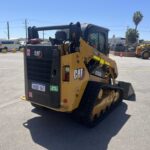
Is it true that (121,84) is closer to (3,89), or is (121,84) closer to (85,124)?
(85,124)

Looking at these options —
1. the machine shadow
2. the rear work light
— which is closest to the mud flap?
the machine shadow

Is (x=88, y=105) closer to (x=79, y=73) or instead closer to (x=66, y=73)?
(x=79, y=73)

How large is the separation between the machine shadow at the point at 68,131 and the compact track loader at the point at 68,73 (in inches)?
10.6

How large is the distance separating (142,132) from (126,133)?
0.36m

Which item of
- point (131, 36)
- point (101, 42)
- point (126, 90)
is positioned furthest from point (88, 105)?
point (131, 36)

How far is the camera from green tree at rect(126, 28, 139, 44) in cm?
6994

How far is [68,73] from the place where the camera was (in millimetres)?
5258

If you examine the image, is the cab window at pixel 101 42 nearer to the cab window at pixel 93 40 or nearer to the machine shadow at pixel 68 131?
the cab window at pixel 93 40

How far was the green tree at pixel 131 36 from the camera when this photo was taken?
2753 inches

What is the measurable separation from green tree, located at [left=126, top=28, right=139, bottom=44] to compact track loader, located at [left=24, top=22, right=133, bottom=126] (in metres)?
65.4

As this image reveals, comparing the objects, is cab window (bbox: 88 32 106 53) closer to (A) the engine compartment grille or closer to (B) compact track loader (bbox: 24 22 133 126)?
(B) compact track loader (bbox: 24 22 133 126)

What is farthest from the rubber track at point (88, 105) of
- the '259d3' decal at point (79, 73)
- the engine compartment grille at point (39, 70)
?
the engine compartment grille at point (39, 70)

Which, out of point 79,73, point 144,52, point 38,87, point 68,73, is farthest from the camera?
point 144,52

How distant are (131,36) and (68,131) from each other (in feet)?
222
